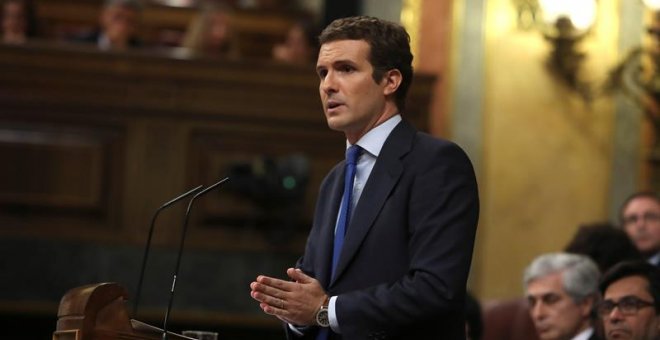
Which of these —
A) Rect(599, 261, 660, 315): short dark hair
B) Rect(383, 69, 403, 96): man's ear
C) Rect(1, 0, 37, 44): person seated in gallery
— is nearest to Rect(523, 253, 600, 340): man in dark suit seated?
Rect(599, 261, 660, 315): short dark hair

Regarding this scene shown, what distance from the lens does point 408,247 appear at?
3.00 metres

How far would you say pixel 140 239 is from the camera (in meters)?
6.94

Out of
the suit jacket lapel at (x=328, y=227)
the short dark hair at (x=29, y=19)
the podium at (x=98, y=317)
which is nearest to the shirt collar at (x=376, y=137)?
the suit jacket lapel at (x=328, y=227)

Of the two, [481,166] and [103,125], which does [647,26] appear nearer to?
[481,166]

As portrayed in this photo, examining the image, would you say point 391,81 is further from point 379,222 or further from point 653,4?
point 653,4

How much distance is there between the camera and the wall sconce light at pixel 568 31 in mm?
7500

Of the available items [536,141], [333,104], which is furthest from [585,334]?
[536,141]

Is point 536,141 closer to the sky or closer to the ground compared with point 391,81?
closer to the ground

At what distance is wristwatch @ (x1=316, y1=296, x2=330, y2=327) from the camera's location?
292 centimetres

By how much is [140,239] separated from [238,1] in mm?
3832

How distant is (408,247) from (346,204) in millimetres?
201

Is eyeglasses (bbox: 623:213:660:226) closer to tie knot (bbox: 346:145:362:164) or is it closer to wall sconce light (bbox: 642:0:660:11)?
wall sconce light (bbox: 642:0:660:11)

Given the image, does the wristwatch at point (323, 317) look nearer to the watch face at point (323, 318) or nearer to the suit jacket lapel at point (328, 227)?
the watch face at point (323, 318)

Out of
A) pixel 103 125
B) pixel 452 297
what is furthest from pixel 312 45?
Result: pixel 452 297
